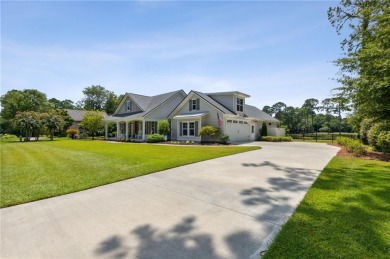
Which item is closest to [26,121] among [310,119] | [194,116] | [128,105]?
[128,105]

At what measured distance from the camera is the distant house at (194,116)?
22359 mm

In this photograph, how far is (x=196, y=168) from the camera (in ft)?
28.4

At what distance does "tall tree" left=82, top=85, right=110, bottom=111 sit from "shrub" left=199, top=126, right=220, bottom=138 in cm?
4873

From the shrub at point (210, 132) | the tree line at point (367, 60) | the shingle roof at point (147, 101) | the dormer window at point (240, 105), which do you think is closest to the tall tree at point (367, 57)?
the tree line at point (367, 60)

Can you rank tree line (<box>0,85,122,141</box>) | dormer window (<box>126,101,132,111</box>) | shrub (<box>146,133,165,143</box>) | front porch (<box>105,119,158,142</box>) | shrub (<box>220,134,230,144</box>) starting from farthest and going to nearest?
dormer window (<box>126,101,132,111</box>) < tree line (<box>0,85,122,141</box>) < front porch (<box>105,119,158,142</box>) < shrub (<box>146,133,165,143</box>) < shrub (<box>220,134,230,144</box>)

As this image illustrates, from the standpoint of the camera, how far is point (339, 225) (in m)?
3.48

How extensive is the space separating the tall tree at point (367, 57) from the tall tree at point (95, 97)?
6025 cm

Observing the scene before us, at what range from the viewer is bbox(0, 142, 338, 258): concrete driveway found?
9.82 feet

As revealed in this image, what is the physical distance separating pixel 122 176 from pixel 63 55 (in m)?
10.3

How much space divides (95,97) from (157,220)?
65264 millimetres

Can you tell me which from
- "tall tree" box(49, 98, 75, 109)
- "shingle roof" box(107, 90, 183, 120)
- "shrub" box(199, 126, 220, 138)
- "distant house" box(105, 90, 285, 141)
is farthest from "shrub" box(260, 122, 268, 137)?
"tall tree" box(49, 98, 75, 109)

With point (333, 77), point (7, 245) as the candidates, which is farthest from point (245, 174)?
point (333, 77)

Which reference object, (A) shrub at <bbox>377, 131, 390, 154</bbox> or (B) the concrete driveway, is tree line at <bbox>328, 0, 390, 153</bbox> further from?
(B) the concrete driveway

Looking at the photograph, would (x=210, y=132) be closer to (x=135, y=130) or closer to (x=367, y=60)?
(x=135, y=130)
